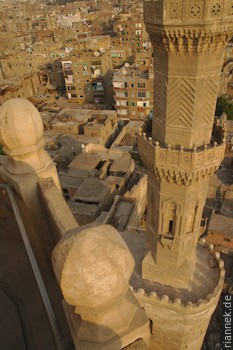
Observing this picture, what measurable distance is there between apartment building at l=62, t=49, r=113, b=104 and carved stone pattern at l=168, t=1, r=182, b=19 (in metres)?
39.5

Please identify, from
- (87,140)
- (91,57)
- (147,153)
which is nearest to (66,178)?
(87,140)

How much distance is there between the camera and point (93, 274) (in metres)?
2.36

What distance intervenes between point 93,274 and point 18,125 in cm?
372

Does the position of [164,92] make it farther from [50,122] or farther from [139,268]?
[50,122]

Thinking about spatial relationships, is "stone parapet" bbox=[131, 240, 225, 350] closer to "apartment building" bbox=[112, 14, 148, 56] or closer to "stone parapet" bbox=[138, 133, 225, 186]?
"stone parapet" bbox=[138, 133, 225, 186]

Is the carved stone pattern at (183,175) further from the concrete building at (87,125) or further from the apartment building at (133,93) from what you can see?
the apartment building at (133,93)

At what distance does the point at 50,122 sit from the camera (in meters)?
35.1

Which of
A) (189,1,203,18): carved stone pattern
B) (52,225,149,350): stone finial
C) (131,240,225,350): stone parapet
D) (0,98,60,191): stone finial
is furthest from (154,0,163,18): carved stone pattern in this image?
(131,240,225,350): stone parapet

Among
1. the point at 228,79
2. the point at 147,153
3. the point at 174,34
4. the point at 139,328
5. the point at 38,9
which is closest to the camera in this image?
the point at 139,328

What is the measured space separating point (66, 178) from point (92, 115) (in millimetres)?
16215

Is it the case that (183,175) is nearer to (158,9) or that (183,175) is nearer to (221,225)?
(158,9)

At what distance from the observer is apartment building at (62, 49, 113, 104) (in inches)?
1701

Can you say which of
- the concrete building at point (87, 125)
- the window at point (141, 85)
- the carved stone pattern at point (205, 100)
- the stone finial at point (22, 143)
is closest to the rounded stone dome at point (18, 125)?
the stone finial at point (22, 143)

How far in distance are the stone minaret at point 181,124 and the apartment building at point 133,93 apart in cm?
2778
